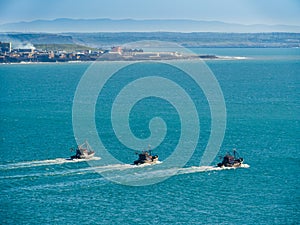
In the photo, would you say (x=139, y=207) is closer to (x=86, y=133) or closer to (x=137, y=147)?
(x=137, y=147)

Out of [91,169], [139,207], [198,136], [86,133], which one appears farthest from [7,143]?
[139,207]

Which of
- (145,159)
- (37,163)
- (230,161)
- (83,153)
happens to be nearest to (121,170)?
(145,159)

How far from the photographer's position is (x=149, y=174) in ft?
126

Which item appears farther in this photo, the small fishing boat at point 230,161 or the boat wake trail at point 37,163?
the small fishing boat at point 230,161

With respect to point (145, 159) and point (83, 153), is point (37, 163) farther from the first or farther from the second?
point (145, 159)

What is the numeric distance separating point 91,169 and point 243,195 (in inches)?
362

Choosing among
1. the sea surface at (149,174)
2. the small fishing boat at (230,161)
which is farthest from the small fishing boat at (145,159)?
the small fishing boat at (230,161)

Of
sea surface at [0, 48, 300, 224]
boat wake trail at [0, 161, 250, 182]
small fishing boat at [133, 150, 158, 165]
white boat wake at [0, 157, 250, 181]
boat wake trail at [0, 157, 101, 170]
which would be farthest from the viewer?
small fishing boat at [133, 150, 158, 165]

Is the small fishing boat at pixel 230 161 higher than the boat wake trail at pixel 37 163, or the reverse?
the small fishing boat at pixel 230 161

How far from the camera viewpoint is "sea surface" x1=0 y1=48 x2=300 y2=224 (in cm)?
3191

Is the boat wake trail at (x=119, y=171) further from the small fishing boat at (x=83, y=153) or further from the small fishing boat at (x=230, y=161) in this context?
the small fishing boat at (x=83, y=153)

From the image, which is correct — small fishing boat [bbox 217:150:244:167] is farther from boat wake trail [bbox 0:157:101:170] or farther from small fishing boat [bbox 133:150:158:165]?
boat wake trail [bbox 0:157:101:170]

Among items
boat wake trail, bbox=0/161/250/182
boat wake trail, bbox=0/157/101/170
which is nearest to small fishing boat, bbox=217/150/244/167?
boat wake trail, bbox=0/161/250/182

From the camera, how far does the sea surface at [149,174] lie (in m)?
31.9
